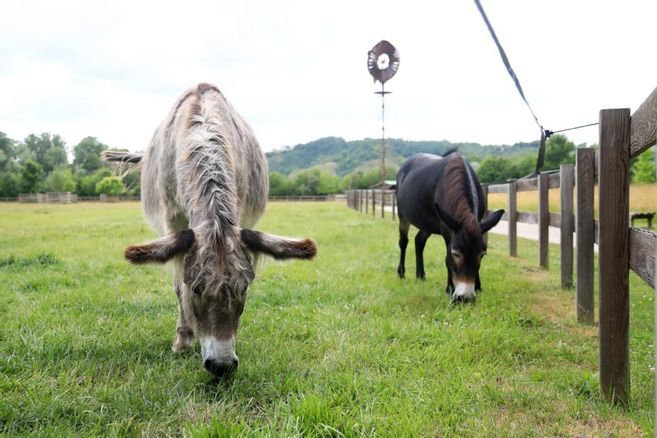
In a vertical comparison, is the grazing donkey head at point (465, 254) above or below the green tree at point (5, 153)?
below

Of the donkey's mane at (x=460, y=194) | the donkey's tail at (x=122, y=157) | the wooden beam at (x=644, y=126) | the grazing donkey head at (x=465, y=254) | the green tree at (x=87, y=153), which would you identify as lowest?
the grazing donkey head at (x=465, y=254)

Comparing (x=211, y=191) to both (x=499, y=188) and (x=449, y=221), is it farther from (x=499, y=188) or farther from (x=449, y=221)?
(x=499, y=188)

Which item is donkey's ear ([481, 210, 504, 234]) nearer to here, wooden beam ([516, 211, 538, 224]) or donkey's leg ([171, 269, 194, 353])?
wooden beam ([516, 211, 538, 224])

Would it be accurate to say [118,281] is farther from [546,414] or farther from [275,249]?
[546,414]

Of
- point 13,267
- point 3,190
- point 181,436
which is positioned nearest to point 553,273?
point 181,436

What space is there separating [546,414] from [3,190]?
231 feet

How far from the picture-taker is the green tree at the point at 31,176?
59.7 metres

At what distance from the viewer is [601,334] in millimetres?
2760

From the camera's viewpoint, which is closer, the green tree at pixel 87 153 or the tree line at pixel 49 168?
the tree line at pixel 49 168

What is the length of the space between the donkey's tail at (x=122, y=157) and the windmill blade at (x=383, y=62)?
17820 mm

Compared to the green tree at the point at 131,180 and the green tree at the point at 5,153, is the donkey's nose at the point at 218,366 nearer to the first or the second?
the green tree at the point at 131,180

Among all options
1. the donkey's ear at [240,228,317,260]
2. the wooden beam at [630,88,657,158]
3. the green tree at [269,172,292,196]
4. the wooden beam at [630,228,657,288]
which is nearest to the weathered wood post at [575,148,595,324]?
the wooden beam at [630,228,657,288]

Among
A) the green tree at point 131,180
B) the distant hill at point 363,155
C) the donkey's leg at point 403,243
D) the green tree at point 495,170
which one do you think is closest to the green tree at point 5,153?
the green tree at point 131,180

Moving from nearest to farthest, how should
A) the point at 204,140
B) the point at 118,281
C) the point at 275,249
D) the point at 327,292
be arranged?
the point at 275,249, the point at 204,140, the point at 327,292, the point at 118,281
